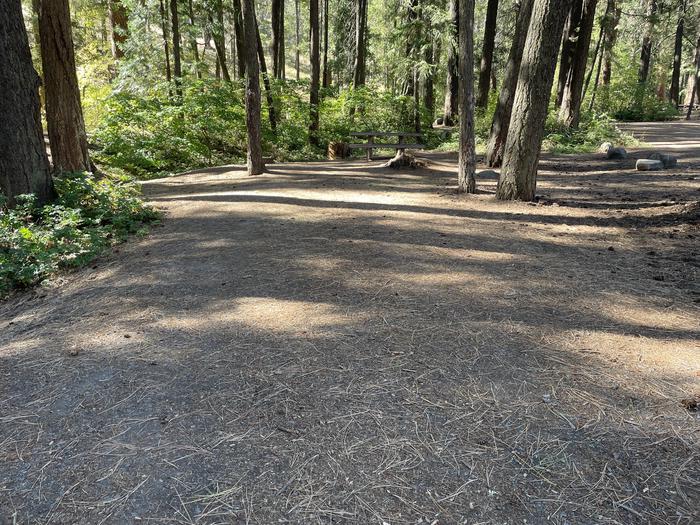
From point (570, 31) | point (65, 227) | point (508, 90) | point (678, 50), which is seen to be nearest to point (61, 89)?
point (65, 227)

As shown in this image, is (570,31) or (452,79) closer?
(570,31)

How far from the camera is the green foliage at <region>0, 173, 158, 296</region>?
16.4 feet

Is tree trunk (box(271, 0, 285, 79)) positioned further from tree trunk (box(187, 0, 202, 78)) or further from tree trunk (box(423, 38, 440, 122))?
tree trunk (box(423, 38, 440, 122))

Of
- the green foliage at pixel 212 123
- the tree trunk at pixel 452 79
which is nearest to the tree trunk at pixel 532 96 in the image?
the green foliage at pixel 212 123

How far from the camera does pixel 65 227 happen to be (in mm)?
5801

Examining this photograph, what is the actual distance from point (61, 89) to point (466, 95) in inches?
307

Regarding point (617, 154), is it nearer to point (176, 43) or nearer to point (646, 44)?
point (176, 43)

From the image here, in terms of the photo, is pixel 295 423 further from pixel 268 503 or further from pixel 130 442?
pixel 130 442

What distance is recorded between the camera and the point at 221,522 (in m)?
1.90

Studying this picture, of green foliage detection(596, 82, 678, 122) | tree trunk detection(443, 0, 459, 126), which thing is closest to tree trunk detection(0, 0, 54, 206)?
tree trunk detection(443, 0, 459, 126)

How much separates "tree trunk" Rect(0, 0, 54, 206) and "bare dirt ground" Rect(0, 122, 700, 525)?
2.16 m

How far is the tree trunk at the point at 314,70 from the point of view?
51.9ft

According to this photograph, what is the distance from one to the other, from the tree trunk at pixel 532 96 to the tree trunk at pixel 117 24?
654 inches

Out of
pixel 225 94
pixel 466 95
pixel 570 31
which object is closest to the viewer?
pixel 466 95
